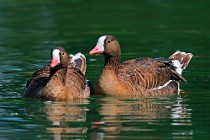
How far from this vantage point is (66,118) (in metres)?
17.2

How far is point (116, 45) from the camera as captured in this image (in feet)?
65.1

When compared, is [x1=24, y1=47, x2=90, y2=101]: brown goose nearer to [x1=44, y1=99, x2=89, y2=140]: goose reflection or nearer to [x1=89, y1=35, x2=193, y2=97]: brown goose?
[x1=44, y1=99, x2=89, y2=140]: goose reflection

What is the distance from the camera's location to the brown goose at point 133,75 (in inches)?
774

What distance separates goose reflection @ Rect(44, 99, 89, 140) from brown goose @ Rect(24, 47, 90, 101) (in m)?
0.28

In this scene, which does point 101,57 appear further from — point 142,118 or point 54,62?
point 142,118

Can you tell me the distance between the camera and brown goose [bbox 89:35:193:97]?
1966 centimetres

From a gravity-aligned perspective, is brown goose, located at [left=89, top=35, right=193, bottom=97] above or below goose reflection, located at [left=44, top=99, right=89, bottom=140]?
above

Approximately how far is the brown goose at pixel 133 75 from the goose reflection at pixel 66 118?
2.34 feet

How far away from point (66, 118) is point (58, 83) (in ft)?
7.05

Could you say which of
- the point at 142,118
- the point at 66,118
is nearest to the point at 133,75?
the point at 142,118

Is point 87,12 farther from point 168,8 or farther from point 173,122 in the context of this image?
point 173,122

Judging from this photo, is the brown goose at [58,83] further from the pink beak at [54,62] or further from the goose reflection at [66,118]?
the goose reflection at [66,118]

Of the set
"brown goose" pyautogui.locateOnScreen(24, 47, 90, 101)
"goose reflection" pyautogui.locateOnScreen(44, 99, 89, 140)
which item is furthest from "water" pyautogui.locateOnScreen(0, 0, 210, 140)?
"brown goose" pyautogui.locateOnScreen(24, 47, 90, 101)

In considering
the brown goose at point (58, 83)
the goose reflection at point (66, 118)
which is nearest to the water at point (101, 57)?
the goose reflection at point (66, 118)
